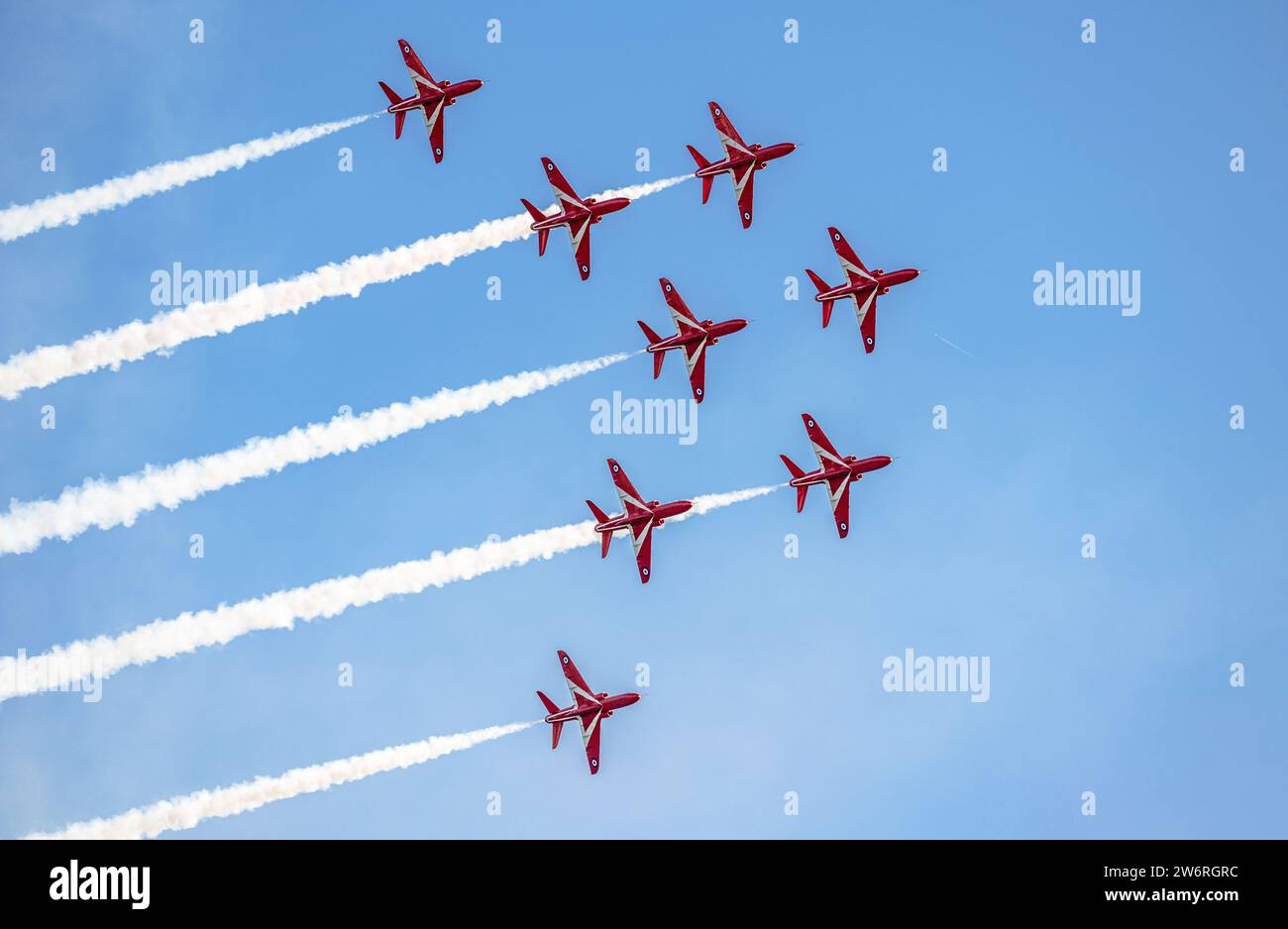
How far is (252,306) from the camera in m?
104

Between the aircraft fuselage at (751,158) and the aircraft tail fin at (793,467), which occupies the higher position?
the aircraft fuselage at (751,158)

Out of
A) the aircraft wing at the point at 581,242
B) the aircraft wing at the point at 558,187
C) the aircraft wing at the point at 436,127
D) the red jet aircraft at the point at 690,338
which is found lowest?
the red jet aircraft at the point at 690,338

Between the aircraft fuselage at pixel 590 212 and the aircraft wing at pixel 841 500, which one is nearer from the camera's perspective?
the aircraft fuselage at pixel 590 212

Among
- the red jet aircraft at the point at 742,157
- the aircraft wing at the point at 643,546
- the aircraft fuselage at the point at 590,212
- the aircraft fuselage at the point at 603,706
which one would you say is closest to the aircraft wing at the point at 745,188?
the red jet aircraft at the point at 742,157

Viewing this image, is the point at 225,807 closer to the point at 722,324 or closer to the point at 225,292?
the point at 225,292

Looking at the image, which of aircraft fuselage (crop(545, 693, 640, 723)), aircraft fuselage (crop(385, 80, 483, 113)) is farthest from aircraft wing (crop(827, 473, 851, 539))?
aircraft fuselage (crop(385, 80, 483, 113))

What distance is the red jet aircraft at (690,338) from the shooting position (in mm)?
103938

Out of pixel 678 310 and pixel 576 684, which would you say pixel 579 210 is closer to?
pixel 678 310

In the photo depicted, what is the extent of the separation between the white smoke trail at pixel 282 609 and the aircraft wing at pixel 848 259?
41.1 feet

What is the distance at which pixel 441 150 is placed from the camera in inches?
4107

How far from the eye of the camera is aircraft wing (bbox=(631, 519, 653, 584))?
103 metres

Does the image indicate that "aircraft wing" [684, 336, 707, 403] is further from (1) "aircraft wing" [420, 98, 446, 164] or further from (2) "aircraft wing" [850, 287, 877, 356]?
(1) "aircraft wing" [420, 98, 446, 164]

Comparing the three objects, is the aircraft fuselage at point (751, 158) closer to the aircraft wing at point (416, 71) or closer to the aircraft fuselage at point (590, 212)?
the aircraft fuselage at point (590, 212)

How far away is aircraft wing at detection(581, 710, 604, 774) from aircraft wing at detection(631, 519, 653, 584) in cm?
802
